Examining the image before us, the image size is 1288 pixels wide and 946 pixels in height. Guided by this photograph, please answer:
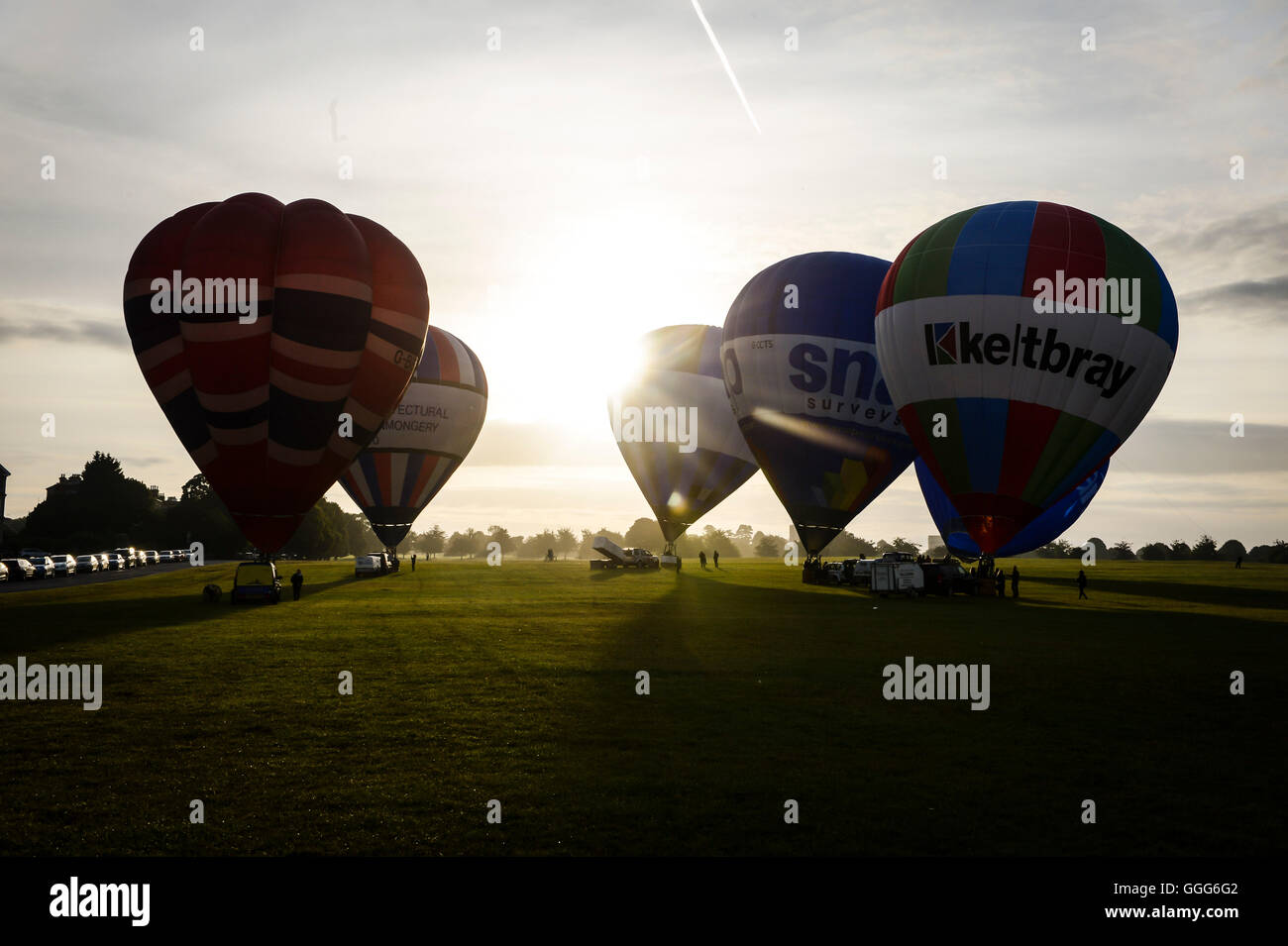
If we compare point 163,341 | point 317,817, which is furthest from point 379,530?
point 317,817

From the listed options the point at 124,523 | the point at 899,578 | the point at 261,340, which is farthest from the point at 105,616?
the point at 124,523

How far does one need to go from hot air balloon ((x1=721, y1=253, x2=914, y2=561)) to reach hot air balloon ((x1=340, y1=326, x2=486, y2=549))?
20844 millimetres

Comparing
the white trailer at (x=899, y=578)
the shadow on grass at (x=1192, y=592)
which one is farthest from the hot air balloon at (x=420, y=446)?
the shadow on grass at (x=1192, y=592)

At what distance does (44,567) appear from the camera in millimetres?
66750

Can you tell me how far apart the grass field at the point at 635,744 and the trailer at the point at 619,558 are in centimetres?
4817

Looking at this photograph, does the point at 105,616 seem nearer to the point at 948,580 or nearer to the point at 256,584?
the point at 256,584

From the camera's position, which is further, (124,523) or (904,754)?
(124,523)

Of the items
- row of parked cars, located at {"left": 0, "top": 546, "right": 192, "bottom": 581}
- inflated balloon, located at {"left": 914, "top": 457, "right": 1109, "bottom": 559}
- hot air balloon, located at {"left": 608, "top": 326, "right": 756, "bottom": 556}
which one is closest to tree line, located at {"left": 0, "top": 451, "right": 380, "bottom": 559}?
row of parked cars, located at {"left": 0, "top": 546, "right": 192, "bottom": 581}

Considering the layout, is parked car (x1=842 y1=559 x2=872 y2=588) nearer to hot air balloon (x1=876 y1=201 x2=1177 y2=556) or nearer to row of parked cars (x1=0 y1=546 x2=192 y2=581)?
hot air balloon (x1=876 y1=201 x2=1177 y2=556)

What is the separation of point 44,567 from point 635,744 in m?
66.3

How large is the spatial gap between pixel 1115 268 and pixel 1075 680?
25.1 m

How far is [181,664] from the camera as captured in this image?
69.2 ft

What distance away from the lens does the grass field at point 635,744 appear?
401 inches
